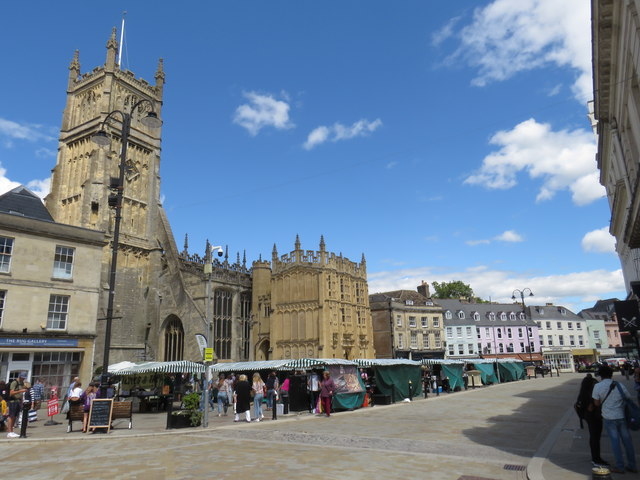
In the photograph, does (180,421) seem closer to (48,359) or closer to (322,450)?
(322,450)

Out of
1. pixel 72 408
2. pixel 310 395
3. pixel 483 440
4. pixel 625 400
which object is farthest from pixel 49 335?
pixel 625 400

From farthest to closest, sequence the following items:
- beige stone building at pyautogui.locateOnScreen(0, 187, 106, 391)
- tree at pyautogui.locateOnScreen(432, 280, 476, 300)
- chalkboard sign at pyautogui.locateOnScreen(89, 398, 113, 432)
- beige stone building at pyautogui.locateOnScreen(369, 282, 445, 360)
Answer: tree at pyautogui.locateOnScreen(432, 280, 476, 300), beige stone building at pyautogui.locateOnScreen(369, 282, 445, 360), beige stone building at pyautogui.locateOnScreen(0, 187, 106, 391), chalkboard sign at pyautogui.locateOnScreen(89, 398, 113, 432)

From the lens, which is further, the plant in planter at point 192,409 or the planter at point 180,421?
the plant in planter at point 192,409

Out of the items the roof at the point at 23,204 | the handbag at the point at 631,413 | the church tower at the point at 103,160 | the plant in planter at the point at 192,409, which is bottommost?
the plant in planter at the point at 192,409

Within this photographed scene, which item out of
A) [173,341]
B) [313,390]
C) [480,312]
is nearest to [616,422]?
[313,390]

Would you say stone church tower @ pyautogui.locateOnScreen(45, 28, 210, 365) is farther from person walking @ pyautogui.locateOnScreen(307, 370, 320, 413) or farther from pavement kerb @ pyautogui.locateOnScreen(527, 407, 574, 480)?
pavement kerb @ pyautogui.locateOnScreen(527, 407, 574, 480)

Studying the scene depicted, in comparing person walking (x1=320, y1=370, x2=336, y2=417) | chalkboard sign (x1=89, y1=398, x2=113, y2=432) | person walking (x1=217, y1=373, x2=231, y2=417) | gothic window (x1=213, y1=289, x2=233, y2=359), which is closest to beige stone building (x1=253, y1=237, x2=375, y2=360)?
gothic window (x1=213, y1=289, x2=233, y2=359)

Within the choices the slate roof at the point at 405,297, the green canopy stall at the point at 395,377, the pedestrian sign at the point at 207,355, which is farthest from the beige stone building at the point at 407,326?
Answer: the pedestrian sign at the point at 207,355

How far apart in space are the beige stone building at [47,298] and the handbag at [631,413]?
78.5 ft

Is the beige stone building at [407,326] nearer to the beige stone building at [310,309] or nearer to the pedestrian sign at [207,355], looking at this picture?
the beige stone building at [310,309]

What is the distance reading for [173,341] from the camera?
41812 millimetres

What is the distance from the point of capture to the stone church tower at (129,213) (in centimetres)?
3872

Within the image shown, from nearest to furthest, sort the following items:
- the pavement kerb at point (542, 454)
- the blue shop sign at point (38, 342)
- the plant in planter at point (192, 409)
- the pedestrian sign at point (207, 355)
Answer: the pavement kerb at point (542, 454)
the plant in planter at point (192, 409)
the pedestrian sign at point (207, 355)
the blue shop sign at point (38, 342)

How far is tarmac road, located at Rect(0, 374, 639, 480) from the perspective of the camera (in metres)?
8.16
